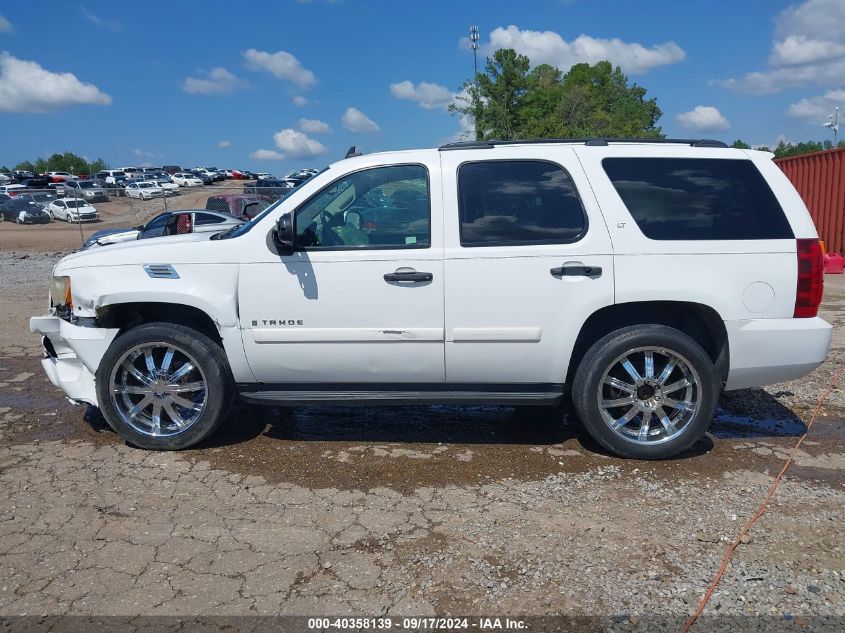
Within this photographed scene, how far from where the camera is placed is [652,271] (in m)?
4.44

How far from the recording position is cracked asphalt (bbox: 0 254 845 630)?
317cm

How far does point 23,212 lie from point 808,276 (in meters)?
36.9

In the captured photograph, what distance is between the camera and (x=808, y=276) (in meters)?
4.42

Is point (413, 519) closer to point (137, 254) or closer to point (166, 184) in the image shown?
point (137, 254)

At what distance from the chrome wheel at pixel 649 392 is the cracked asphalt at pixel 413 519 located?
24 centimetres

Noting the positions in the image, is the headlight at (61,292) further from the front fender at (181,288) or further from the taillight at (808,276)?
the taillight at (808,276)

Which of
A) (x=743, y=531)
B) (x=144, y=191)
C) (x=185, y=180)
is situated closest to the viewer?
(x=743, y=531)

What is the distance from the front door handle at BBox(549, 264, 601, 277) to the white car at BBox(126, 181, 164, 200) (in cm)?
4289

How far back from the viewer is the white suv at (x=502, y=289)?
14.6 ft

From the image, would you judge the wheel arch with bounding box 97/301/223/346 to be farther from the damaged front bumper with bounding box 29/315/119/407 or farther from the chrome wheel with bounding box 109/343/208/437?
the chrome wheel with bounding box 109/343/208/437

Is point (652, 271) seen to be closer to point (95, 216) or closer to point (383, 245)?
point (383, 245)

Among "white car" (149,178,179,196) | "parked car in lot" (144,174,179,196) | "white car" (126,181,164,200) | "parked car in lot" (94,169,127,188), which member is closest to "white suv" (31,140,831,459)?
"parked car in lot" (144,174,179,196)

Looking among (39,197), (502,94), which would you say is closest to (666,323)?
(502,94)

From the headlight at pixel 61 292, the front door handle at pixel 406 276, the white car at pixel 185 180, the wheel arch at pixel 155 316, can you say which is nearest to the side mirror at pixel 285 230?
the front door handle at pixel 406 276
